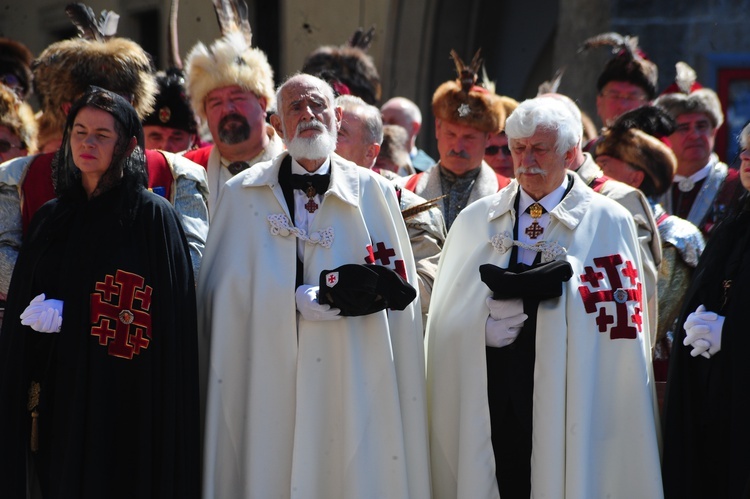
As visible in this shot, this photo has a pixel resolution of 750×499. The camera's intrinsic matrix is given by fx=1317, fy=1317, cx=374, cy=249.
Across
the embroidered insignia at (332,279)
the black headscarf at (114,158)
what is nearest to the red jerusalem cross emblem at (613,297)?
the embroidered insignia at (332,279)

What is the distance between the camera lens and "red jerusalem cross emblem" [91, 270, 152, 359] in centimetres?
551

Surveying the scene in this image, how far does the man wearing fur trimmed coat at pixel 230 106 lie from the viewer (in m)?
7.04

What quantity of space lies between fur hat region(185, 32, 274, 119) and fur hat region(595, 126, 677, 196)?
6.30 feet

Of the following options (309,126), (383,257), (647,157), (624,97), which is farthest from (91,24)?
(624,97)

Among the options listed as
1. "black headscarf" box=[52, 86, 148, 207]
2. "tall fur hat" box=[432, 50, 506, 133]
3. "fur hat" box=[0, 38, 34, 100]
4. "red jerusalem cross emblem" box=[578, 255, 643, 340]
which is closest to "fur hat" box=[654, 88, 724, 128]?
"tall fur hat" box=[432, 50, 506, 133]

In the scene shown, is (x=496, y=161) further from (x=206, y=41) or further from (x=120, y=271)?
(x=206, y=41)

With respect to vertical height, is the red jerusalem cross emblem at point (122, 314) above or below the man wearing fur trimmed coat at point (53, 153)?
below

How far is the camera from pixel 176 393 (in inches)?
219

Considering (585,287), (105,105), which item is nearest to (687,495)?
(585,287)

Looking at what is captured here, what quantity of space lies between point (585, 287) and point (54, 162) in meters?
2.41

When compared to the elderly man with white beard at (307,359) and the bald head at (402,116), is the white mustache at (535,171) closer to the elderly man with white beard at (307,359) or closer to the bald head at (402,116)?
the elderly man with white beard at (307,359)

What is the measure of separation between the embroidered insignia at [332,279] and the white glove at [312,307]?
10 cm

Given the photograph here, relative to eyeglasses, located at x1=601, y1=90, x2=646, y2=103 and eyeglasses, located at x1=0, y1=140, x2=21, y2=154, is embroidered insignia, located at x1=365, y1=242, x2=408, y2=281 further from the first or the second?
eyeglasses, located at x1=601, y1=90, x2=646, y2=103

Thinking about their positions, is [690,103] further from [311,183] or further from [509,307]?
[311,183]
